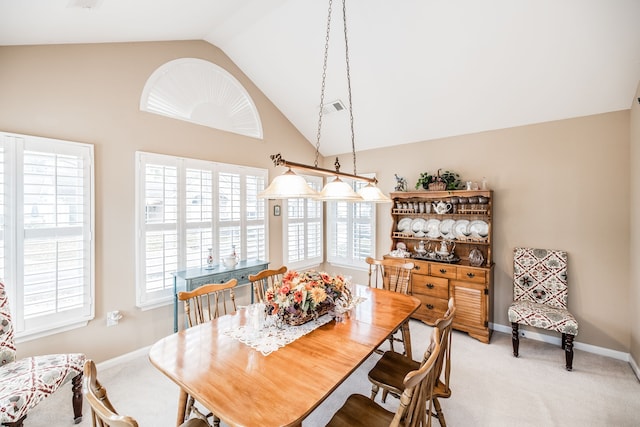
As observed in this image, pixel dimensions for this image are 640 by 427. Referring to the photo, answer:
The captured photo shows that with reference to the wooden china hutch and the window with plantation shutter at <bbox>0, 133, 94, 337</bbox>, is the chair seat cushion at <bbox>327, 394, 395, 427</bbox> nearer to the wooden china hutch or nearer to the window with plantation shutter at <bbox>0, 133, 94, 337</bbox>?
the wooden china hutch

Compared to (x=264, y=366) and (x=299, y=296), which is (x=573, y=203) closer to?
(x=299, y=296)

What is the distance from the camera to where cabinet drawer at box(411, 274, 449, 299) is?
139 inches

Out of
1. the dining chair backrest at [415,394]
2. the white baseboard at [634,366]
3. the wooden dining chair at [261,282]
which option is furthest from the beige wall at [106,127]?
the white baseboard at [634,366]

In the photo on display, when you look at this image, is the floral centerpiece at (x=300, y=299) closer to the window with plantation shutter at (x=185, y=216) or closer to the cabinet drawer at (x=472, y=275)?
the window with plantation shutter at (x=185, y=216)

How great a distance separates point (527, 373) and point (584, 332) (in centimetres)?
106

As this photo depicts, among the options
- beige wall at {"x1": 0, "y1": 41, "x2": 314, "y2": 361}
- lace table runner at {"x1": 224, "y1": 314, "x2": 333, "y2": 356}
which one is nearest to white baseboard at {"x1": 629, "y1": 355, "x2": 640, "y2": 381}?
lace table runner at {"x1": 224, "y1": 314, "x2": 333, "y2": 356}

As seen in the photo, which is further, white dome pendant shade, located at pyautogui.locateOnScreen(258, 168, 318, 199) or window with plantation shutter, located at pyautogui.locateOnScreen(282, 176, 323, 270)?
window with plantation shutter, located at pyautogui.locateOnScreen(282, 176, 323, 270)

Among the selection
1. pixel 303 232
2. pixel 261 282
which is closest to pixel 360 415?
pixel 261 282

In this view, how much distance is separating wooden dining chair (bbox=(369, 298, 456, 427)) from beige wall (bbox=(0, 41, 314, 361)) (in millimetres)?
2518

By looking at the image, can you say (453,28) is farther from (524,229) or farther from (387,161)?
(524,229)

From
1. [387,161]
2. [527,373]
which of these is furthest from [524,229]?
[387,161]

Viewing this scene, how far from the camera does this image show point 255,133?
412 cm

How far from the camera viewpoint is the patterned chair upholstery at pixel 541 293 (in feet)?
9.23

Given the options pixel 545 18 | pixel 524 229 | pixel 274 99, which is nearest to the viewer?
pixel 545 18
